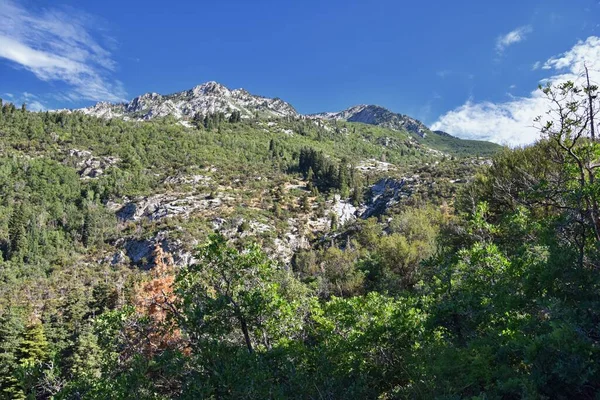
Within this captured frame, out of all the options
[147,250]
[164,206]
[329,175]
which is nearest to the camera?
[147,250]

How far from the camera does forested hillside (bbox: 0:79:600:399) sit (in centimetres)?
733

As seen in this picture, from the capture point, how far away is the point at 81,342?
2931 centimetres

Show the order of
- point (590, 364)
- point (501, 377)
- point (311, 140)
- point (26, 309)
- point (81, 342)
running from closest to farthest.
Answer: point (590, 364), point (501, 377), point (81, 342), point (26, 309), point (311, 140)

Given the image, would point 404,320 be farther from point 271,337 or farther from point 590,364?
point 590,364

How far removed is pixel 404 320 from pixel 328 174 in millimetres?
109892

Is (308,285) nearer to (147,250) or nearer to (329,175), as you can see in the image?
(147,250)

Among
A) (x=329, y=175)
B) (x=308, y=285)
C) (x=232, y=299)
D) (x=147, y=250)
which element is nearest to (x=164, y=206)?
(x=147, y=250)

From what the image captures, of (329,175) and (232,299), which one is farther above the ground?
(329,175)

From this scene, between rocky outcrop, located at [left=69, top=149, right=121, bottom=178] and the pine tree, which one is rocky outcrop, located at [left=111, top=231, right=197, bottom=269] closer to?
the pine tree

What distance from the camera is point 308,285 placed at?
3888 centimetres

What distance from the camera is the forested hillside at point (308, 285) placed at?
7.33 meters

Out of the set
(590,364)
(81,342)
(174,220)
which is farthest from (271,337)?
(174,220)

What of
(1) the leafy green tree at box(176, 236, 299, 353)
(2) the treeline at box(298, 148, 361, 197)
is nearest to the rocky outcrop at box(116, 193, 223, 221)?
(2) the treeline at box(298, 148, 361, 197)

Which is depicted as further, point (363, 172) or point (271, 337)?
point (363, 172)
